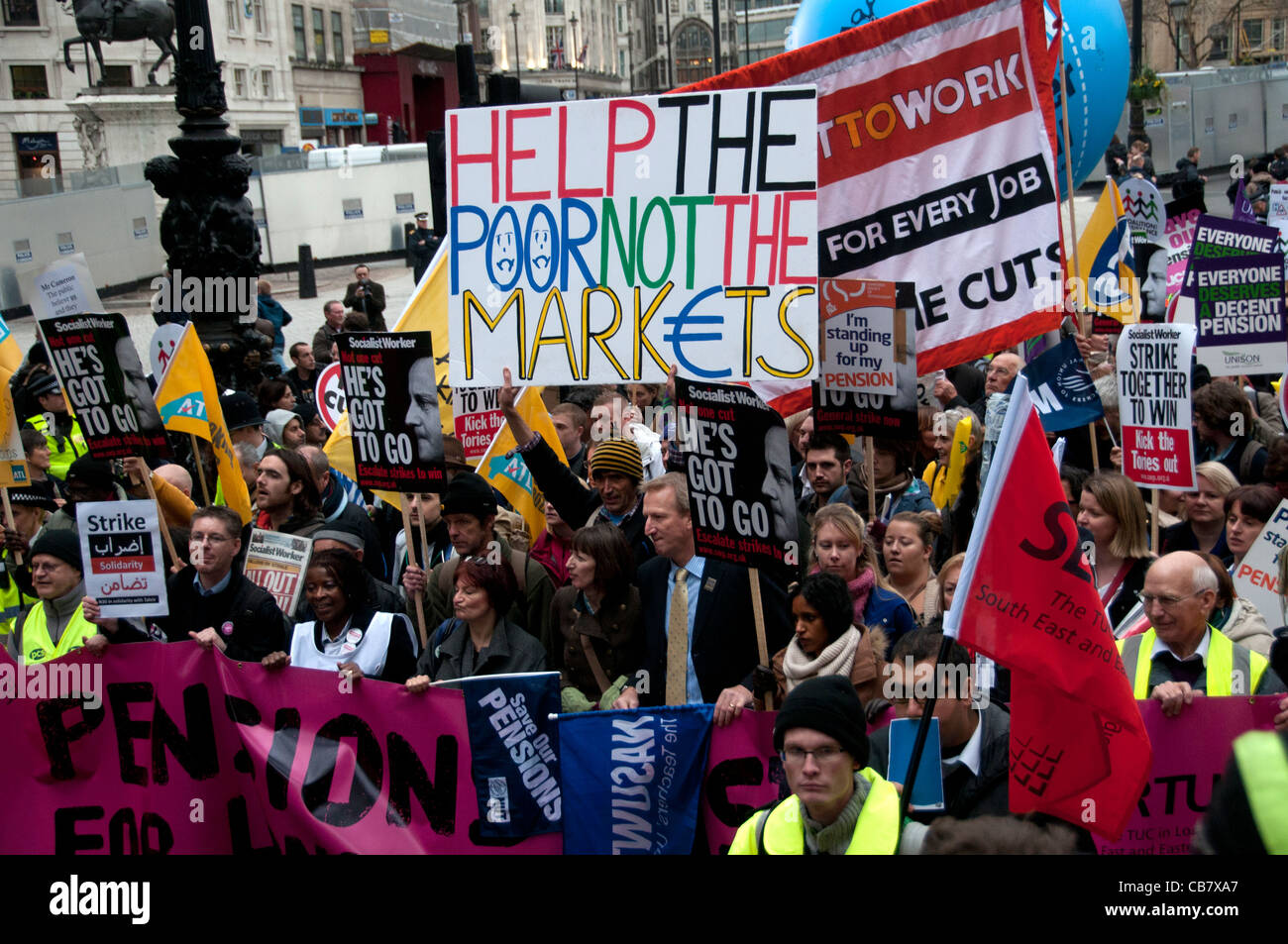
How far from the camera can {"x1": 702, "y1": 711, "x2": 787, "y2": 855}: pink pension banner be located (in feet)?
14.9

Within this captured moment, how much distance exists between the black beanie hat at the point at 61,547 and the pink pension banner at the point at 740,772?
2803 millimetres

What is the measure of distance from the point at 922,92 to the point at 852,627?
3216 mm

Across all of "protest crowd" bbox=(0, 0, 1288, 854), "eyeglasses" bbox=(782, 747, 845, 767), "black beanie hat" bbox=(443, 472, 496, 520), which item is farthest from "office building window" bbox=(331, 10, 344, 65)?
"eyeglasses" bbox=(782, 747, 845, 767)

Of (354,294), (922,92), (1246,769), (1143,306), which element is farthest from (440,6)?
(1246,769)

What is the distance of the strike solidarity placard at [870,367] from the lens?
6160mm

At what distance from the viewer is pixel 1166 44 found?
8012 cm

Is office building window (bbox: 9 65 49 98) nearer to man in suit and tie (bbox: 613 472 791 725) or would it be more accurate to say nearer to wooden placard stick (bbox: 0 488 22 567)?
wooden placard stick (bbox: 0 488 22 567)

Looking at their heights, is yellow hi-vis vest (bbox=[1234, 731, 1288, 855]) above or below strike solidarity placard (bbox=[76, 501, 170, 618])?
above

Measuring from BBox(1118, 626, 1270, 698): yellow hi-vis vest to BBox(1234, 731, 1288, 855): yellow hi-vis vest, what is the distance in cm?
270

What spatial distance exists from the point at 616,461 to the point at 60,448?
5.47 meters

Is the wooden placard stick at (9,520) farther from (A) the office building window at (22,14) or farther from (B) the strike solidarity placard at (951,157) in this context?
(A) the office building window at (22,14)
